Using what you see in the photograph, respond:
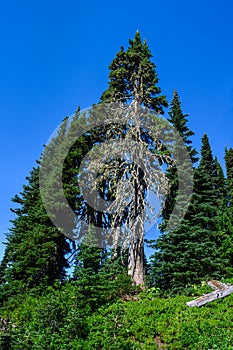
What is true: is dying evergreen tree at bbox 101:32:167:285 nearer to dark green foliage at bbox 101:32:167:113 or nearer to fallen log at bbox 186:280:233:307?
dark green foliage at bbox 101:32:167:113

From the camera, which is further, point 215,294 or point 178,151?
point 178,151

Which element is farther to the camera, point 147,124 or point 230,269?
point 147,124

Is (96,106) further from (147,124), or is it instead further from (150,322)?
(150,322)

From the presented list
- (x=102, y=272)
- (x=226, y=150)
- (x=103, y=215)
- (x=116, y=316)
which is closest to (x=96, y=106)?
(x=103, y=215)

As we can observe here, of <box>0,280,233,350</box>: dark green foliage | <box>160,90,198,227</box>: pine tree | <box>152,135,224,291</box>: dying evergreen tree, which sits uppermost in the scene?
<box>160,90,198,227</box>: pine tree

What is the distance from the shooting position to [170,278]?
10.6 m

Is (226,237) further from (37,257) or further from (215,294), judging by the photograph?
(37,257)

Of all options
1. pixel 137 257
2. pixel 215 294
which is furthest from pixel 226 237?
pixel 215 294

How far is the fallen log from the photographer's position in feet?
25.8

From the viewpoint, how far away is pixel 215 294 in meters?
8.15

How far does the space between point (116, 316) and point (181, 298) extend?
326cm

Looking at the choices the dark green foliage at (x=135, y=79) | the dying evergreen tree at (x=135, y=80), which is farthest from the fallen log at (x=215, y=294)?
the dark green foliage at (x=135, y=79)

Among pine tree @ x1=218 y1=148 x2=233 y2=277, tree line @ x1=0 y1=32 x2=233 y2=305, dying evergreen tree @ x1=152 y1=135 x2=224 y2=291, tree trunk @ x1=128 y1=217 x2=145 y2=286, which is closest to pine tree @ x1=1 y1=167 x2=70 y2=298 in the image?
tree line @ x1=0 y1=32 x2=233 y2=305

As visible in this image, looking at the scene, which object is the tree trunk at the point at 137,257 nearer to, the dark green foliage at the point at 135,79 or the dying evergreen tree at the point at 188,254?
the dying evergreen tree at the point at 188,254
